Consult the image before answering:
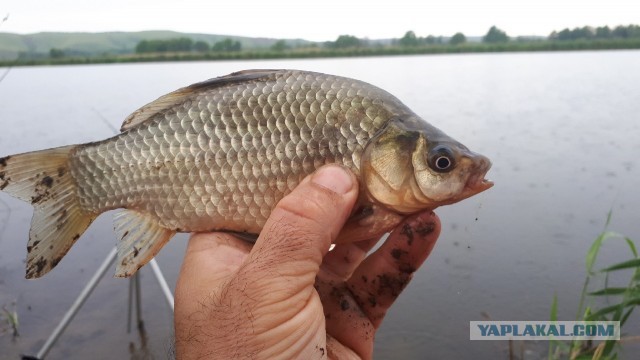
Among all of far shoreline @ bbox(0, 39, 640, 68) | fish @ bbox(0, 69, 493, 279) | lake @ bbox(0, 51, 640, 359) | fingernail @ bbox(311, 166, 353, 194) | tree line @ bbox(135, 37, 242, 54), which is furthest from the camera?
tree line @ bbox(135, 37, 242, 54)

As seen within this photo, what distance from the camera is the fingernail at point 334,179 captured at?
197 centimetres

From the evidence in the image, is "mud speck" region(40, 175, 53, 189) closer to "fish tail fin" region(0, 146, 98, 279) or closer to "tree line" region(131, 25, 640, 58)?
"fish tail fin" region(0, 146, 98, 279)

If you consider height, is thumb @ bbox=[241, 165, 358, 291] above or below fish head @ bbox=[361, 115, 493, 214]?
below

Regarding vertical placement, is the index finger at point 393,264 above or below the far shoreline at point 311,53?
above

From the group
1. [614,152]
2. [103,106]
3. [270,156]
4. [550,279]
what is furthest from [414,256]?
[103,106]

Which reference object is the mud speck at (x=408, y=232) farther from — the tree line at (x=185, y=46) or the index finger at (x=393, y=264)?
the tree line at (x=185, y=46)

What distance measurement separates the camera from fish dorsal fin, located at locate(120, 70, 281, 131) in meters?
2.29

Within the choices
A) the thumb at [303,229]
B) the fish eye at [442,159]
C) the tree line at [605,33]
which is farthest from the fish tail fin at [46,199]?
the tree line at [605,33]

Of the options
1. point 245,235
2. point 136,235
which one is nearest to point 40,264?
point 136,235

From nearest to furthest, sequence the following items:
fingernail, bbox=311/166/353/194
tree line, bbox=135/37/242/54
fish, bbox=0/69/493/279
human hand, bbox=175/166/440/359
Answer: human hand, bbox=175/166/440/359 < fingernail, bbox=311/166/353/194 < fish, bbox=0/69/493/279 < tree line, bbox=135/37/242/54

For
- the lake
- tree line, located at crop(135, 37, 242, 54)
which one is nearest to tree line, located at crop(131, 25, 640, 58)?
tree line, located at crop(135, 37, 242, 54)

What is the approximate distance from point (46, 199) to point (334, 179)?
132 centimetres

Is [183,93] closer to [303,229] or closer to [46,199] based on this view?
[46,199]

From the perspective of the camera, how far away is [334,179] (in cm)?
200
